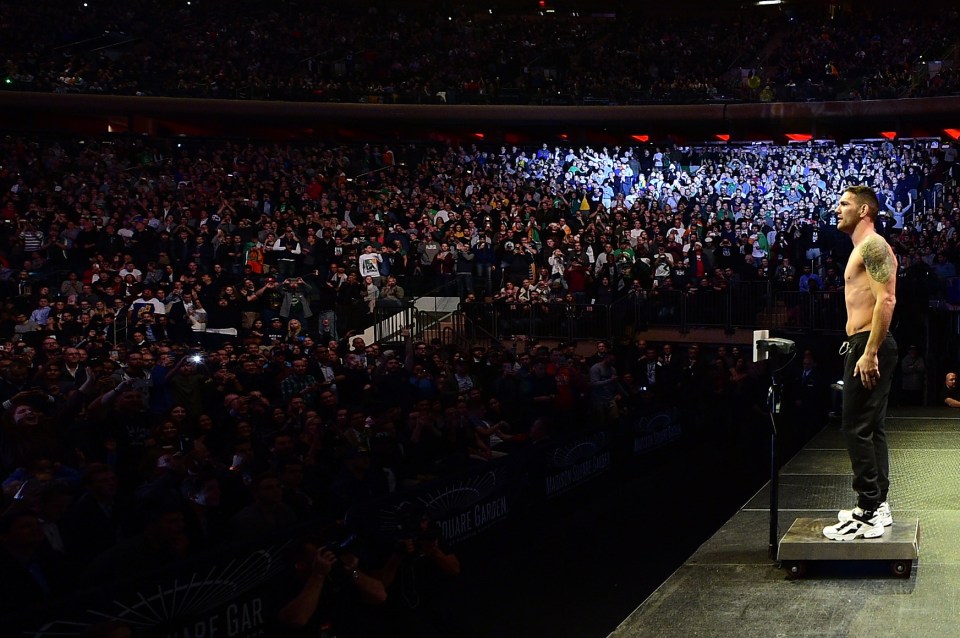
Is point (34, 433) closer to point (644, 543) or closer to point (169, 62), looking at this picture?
point (644, 543)

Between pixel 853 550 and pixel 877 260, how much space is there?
1.52m

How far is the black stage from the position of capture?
5.01 metres

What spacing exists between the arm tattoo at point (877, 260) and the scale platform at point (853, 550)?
135 cm

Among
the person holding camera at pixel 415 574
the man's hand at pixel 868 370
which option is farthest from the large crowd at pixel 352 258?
the man's hand at pixel 868 370

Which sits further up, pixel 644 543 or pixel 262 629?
pixel 262 629

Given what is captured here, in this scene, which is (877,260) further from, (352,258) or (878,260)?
(352,258)

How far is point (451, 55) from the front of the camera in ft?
106

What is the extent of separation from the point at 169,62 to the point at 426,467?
21.6 meters

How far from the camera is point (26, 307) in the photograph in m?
15.7

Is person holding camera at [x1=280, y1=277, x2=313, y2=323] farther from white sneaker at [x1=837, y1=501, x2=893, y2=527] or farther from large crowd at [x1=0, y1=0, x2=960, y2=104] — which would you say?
large crowd at [x1=0, y1=0, x2=960, y2=104]

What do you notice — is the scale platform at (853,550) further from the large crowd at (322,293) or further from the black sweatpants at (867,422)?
the large crowd at (322,293)

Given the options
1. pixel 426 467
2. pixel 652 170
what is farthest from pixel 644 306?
pixel 426 467

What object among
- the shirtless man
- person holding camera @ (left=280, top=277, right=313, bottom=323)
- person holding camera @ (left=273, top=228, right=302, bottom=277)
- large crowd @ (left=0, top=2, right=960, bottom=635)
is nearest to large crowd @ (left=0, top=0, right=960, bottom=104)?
large crowd @ (left=0, top=2, right=960, bottom=635)

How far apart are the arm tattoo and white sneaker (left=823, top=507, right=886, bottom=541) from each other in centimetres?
125
